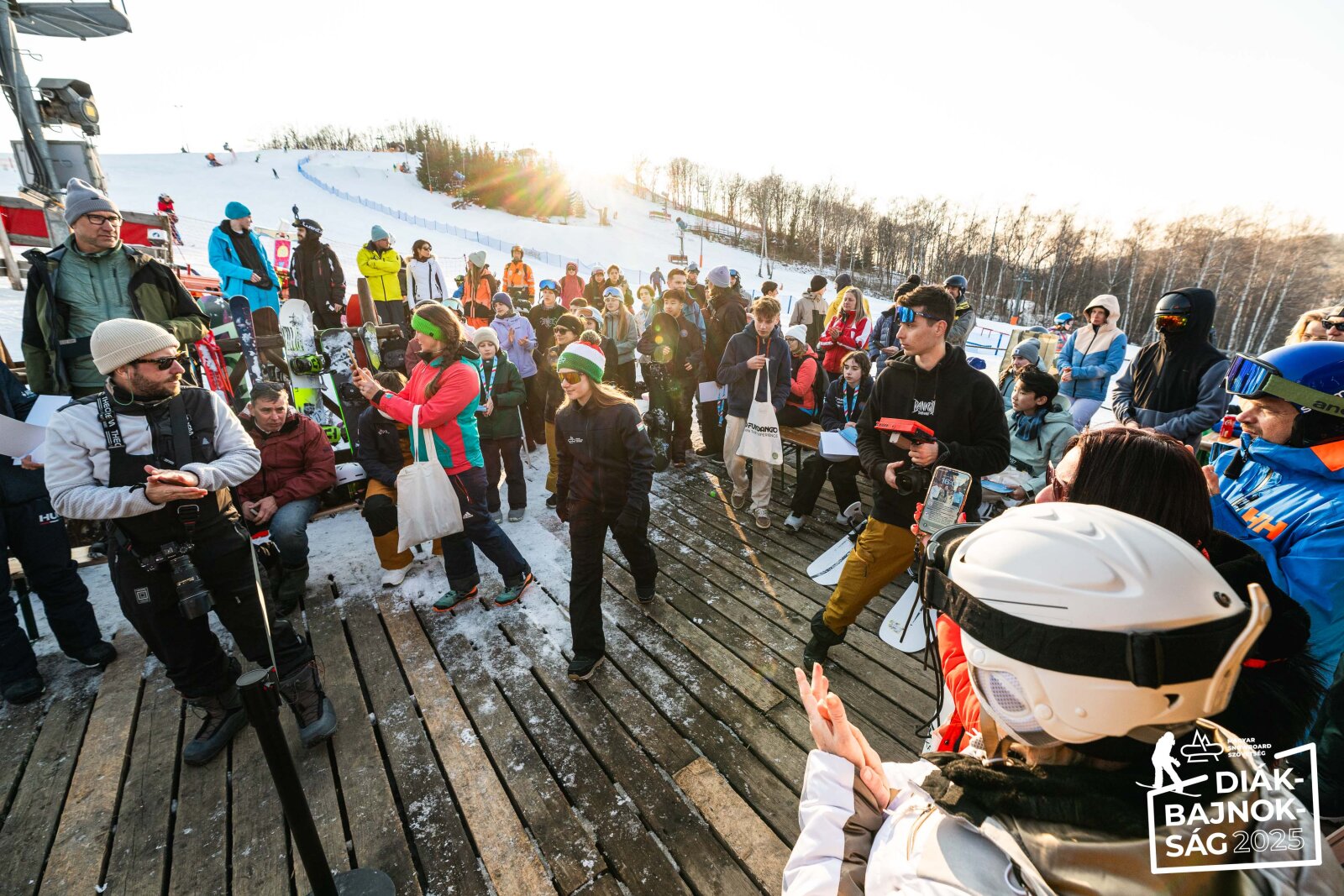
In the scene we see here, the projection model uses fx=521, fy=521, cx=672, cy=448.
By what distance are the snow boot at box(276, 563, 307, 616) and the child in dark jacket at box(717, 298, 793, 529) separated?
3.82 m

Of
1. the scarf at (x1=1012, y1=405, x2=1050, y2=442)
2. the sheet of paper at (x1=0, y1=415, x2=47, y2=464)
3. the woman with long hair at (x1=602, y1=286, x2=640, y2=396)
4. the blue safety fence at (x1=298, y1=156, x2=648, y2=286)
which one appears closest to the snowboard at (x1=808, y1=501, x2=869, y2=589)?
the scarf at (x1=1012, y1=405, x2=1050, y2=442)

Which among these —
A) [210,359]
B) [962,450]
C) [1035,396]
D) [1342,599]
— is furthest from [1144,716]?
[210,359]

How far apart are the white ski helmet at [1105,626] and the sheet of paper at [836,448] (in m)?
4.04

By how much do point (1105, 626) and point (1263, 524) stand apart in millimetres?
1654

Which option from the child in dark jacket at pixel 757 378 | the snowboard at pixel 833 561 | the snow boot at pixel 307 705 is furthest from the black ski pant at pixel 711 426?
the snow boot at pixel 307 705

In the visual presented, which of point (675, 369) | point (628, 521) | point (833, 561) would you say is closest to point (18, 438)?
point (628, 521)

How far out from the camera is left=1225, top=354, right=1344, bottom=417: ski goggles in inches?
65.4

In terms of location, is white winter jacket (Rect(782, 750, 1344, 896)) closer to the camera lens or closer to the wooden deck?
the wooden deck

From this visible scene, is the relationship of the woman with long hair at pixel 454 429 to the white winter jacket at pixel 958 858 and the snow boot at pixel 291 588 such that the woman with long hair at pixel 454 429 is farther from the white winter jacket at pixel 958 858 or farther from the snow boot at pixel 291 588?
the white winter jacket at pixel 958 858

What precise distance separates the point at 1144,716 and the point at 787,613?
3.18m

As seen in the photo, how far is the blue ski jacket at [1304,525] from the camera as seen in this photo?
5.09ft

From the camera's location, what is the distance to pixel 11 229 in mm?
7598

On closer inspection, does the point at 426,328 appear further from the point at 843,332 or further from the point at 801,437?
the point at 843,332

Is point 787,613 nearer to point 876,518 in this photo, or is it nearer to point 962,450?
point 876,518
